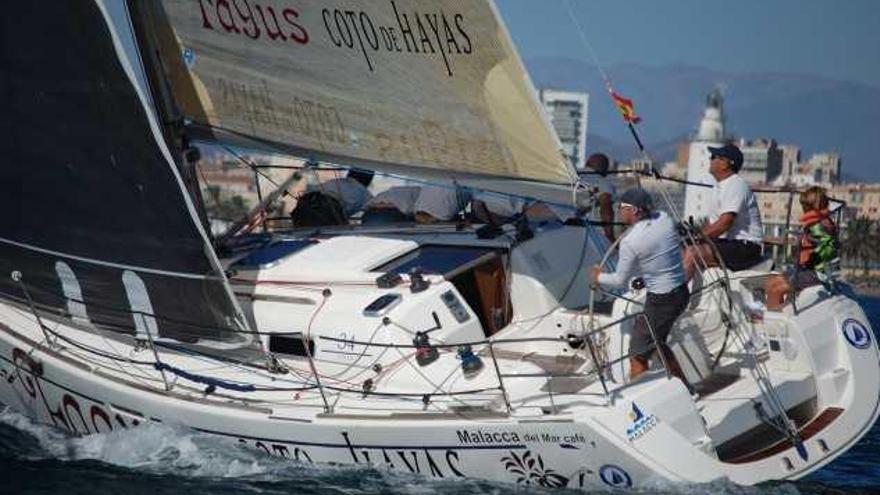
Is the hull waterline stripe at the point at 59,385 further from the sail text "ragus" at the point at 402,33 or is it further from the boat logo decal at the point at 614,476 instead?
the boat logo decal at the point at 614,476

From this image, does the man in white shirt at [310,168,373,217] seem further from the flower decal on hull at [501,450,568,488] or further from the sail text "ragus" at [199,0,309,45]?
the flower decal on hull at [501,450,568,488]

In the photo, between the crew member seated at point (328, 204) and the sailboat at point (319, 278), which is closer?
the sailboat at point (319, 278)

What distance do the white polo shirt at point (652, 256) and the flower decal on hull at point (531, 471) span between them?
122 cm

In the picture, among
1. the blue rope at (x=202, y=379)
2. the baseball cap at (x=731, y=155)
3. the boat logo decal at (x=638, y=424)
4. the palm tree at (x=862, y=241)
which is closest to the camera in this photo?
the boat logo decal at (x=638, y=424)

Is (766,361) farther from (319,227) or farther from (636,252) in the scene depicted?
(319,227)

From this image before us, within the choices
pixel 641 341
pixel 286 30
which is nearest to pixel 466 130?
pixel 286 30

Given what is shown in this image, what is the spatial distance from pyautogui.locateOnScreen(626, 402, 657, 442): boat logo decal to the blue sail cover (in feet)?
10.0

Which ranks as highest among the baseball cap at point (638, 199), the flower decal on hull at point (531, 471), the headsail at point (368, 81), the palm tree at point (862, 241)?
the headsail at point (368, 81)

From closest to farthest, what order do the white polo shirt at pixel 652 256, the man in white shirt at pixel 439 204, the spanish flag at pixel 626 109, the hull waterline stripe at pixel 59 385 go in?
the white polo shirt at pixel 652 256 < the hull waterline stripe at pixel 59 385 < the spanish flag at pixel 626 109 < the man in white shirt at pixel 439 204

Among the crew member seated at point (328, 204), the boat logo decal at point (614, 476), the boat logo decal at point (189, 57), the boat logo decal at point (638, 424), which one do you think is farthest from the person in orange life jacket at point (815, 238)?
the boat logo decal at point (189, 57)

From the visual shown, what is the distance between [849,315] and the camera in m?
8.67

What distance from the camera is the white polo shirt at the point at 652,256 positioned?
7773 mm

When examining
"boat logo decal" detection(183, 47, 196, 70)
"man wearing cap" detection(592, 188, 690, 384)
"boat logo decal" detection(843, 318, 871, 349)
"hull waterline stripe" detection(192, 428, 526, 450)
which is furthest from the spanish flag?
"boat logo decal" detection(183, 47, 196, 70)

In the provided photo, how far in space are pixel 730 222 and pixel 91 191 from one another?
15.1 ft
